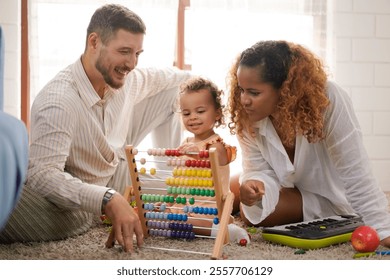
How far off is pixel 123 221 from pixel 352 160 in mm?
638

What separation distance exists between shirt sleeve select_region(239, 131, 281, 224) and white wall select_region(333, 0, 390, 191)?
122cm

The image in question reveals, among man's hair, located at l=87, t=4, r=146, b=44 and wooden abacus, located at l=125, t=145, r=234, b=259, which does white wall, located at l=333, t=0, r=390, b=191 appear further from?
wooden abacus, located at l=125, t=145, r=234, b=259

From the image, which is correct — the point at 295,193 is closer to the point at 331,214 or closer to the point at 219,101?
the point at 331,214

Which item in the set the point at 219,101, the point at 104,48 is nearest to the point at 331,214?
the point at 219,101

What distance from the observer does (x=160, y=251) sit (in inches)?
55.6

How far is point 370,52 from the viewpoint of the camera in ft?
9.34

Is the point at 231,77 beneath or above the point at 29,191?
above

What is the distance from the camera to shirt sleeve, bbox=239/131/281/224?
1629mm

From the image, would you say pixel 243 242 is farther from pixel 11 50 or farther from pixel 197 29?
pixel 11 50

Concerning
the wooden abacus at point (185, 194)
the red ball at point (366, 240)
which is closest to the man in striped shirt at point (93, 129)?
the wooden abacus at point (185, 194)

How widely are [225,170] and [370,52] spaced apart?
4.85 ft

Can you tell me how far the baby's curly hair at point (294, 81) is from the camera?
1.55m

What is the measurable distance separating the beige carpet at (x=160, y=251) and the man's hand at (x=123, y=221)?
0.04 metres

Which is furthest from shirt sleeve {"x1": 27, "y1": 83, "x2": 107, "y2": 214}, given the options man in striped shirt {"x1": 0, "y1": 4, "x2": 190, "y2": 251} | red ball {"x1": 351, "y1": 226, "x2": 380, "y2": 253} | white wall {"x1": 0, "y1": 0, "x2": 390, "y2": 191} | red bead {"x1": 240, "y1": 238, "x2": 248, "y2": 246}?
white wall {"x1": 0, "y1": 0, "x2": 390, "y2": 191}
